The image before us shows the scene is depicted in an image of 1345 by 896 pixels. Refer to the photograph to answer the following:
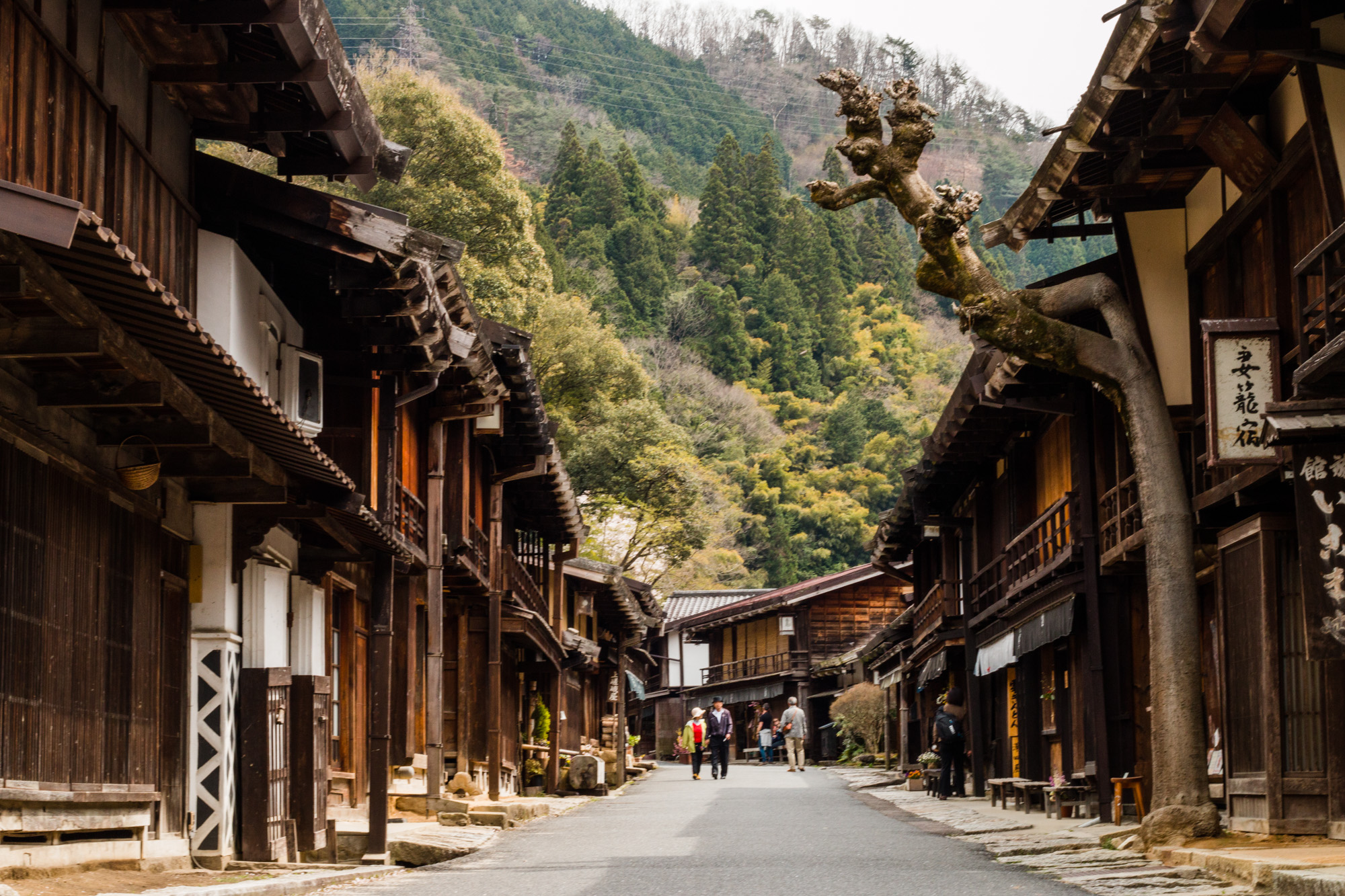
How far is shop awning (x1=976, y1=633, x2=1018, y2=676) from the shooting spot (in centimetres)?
2341

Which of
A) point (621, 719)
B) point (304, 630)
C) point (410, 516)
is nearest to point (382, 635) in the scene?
point (304, 630)

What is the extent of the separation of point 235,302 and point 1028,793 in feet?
44.1

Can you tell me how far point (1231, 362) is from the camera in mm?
12859

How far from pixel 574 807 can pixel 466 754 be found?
221cm

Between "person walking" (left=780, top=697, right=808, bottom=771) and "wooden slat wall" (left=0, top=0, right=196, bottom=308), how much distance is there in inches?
1222

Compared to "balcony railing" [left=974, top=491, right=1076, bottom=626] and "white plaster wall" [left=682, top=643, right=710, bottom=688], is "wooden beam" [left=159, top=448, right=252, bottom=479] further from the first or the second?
"white plaster wall" [left=682, top=643, right=710, bottom=688]

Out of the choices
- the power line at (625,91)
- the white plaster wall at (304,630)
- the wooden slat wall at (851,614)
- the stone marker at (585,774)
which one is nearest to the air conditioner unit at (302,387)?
the white plaster wall at (304,630)

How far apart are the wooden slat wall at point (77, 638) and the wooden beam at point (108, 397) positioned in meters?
0.37

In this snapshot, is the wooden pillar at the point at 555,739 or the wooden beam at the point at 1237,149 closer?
the wooden beam at the point at 1237,149

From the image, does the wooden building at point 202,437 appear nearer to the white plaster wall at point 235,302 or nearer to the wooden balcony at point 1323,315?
the white plaster wall at point 235,302

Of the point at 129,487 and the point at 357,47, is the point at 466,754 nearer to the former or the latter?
the point at 129,487

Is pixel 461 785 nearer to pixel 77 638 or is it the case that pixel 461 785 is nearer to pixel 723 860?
pixel 723 860

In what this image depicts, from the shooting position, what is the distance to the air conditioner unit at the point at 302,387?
14.8m

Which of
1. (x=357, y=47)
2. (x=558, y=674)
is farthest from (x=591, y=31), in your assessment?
(x=558, y=674)
